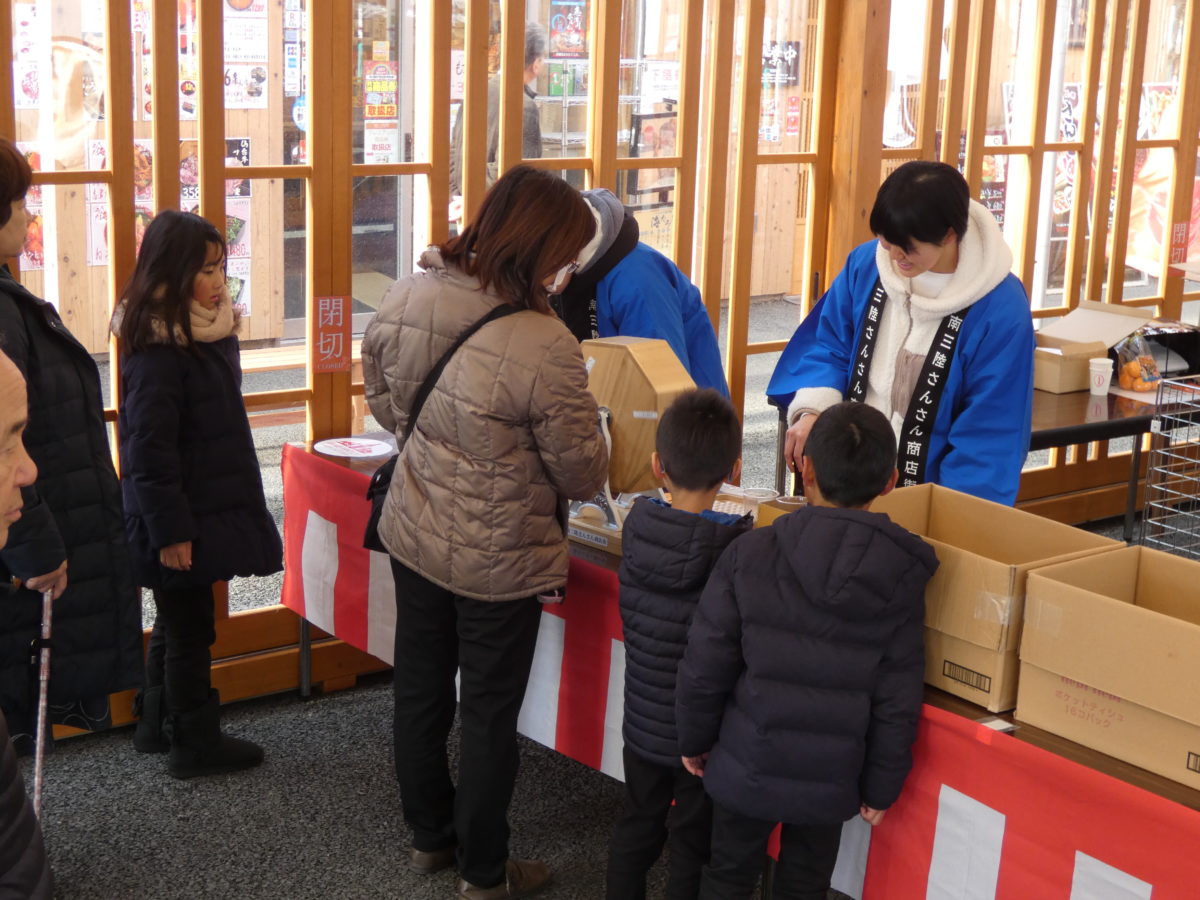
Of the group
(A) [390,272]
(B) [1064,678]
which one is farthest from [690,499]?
(A) [390,272]

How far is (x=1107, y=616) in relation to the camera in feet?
5.98

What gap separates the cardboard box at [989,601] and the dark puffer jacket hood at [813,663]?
5 centimetres

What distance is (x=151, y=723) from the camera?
328 cm

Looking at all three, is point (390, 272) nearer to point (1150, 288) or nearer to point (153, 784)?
point (153, 784)

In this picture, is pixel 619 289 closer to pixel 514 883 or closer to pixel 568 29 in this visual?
pixel 568 29

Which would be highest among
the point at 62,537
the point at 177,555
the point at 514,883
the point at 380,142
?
the point at 380,142

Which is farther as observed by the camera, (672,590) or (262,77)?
(262,77)

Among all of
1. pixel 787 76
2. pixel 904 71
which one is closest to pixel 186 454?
pixel 787 76

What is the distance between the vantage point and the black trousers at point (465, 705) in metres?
2.53

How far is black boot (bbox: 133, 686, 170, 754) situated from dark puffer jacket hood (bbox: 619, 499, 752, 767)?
144 centimetres

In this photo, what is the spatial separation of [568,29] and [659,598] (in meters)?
2.02

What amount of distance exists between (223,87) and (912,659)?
2141 millimetres

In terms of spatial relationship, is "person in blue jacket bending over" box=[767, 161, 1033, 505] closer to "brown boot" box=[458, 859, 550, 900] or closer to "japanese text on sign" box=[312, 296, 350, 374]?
"brown boot" box=[458, 859, 550, 900]

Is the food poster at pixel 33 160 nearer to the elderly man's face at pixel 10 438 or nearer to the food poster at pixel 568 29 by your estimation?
the food poster at pixel 568 29
